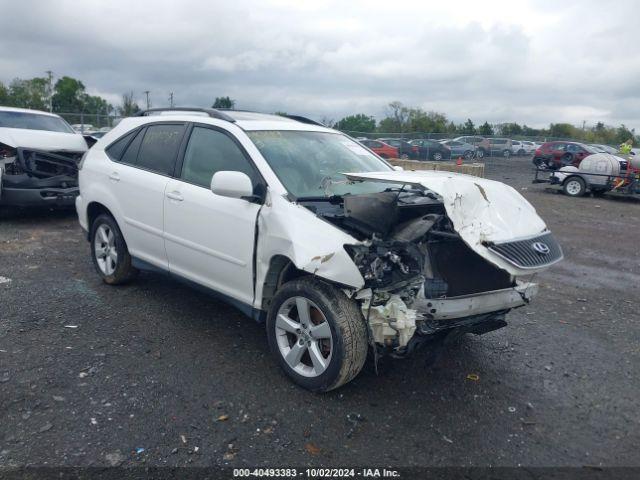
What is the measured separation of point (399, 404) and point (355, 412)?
1.04ft

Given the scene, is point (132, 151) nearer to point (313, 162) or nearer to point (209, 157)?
point (209, 157)

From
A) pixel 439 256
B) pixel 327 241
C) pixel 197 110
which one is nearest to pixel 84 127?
pixel 197 110

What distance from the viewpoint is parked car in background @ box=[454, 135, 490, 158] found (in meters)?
34.3

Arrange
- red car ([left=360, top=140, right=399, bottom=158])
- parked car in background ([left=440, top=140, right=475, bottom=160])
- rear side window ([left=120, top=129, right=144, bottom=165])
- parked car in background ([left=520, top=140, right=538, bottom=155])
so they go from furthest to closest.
Result: 1. parked car in background ([left=520, top=140, right=538, bottom=155])
2. parked car in background ([left=440, top=140, right=475, bottom=160])
3. red car ([left=360, top=140, right=399, bottom=158])
4. rear side window ([left=120, top=129, right=144, bottom=165])

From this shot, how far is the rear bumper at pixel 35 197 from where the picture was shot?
26.9 feet

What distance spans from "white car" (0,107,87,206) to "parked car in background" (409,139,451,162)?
23.6m

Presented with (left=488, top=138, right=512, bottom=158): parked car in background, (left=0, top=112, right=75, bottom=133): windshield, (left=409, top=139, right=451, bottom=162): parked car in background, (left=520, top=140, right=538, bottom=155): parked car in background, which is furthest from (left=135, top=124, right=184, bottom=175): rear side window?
(left=520, top=140, right=538, bottom=155): parked car in background

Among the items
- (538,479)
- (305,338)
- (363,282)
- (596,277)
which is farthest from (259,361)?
(596,277)

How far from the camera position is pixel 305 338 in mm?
3488

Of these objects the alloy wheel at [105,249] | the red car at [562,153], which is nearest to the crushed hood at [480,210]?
the alloy wheel at [105,249]

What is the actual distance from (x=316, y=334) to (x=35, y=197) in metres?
6.74

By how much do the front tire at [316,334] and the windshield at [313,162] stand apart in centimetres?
73

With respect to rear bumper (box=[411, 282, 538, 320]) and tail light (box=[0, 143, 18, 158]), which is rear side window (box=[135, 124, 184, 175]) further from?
tail light (box=[0, 143, 18, 158])

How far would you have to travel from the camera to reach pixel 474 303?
3379mm
